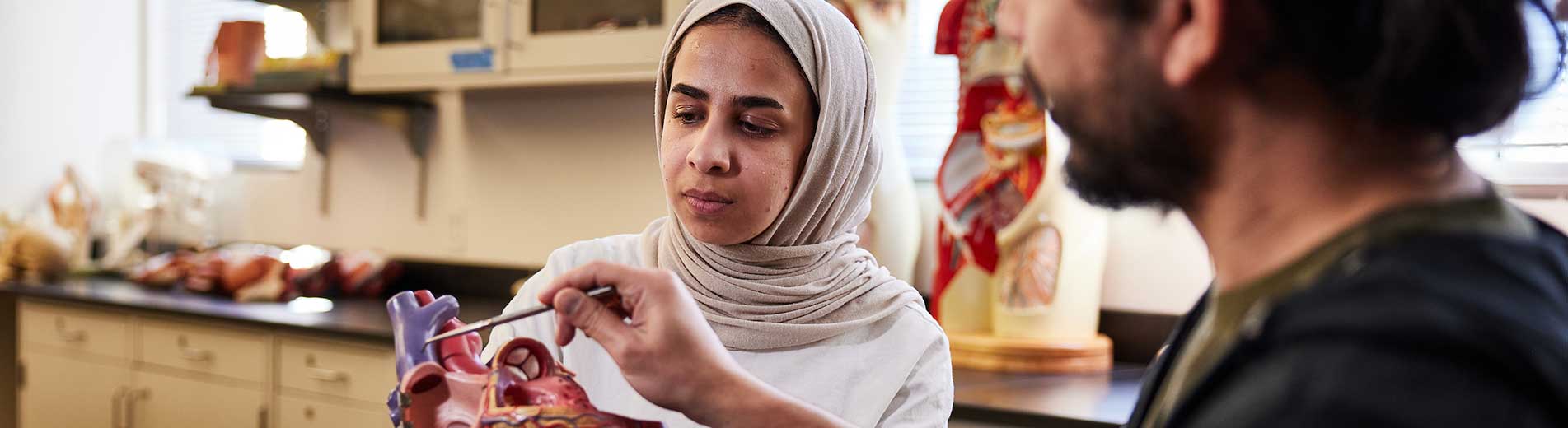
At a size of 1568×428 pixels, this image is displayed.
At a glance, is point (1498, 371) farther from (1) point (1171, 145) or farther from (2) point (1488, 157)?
(2) point (1488, 157)

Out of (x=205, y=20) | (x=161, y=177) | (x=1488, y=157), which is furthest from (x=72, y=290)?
(x=1488, y=157)

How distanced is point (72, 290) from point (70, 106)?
124 cm

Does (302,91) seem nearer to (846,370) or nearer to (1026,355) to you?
(1026,355)

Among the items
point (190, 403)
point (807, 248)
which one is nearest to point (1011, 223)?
point (807, 248)

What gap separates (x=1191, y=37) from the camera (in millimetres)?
487

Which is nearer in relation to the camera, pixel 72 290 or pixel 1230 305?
pixel 1230 305

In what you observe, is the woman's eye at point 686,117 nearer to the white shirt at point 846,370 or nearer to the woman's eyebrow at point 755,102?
the woman's eyebrow at point 755,102

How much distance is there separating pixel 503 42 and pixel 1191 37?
7.28 feet

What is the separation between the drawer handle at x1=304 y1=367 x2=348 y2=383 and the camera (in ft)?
8.02

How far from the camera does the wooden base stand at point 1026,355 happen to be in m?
1.89

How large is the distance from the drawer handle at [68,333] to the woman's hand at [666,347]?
285 centimetres

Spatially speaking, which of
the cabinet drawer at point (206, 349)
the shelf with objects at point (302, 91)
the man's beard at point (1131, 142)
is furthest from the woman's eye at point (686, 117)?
the shelf with objects at point (302, 91)

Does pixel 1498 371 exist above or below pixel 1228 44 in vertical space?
below

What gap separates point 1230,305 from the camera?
515 millimetres
